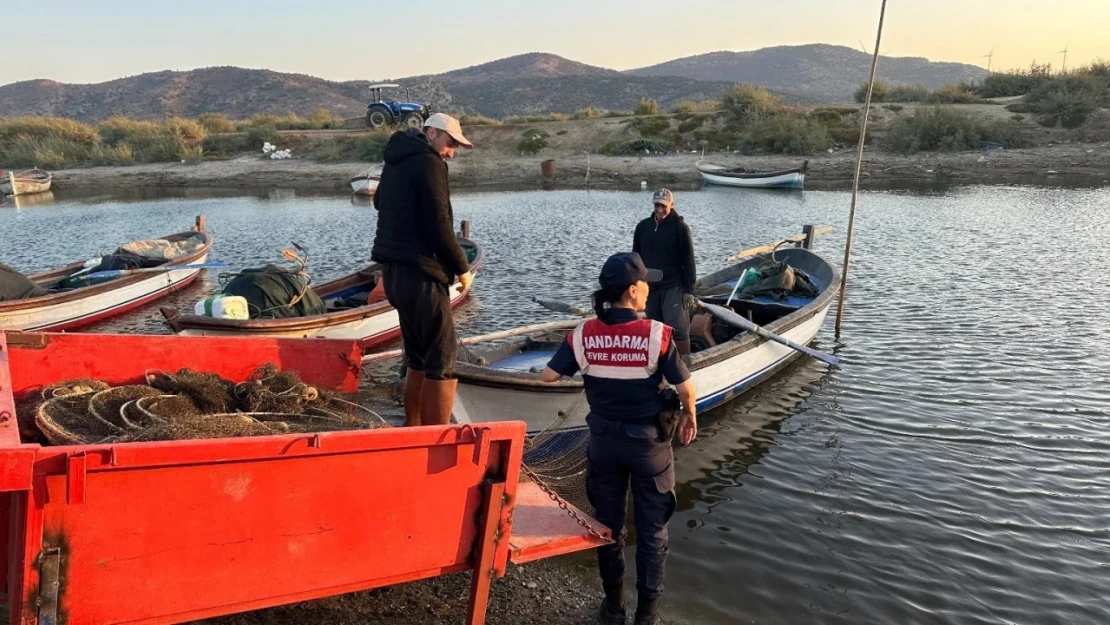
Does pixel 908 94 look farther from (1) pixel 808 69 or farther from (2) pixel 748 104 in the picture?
(1) pixel 808 69

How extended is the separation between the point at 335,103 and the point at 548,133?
75.9 metres

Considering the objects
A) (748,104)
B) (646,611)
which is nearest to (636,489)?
(646,611)

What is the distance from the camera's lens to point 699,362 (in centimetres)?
713

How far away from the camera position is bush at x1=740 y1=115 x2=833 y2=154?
128ft

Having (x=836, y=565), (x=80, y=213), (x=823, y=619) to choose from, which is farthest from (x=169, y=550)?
(x=80, y=213)

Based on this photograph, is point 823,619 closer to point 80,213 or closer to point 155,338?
point 155,338

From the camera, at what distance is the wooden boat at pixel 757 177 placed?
3195 cm

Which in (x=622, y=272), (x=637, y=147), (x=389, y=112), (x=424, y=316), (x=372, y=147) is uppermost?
(x=389, y=112)

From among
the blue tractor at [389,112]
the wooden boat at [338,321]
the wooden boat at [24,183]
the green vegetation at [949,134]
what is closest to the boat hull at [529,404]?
the wooden boat at [338,321]

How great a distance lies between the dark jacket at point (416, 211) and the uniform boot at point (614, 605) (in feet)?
7.02

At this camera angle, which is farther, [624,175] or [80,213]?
[624,175]

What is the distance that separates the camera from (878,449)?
281 inches

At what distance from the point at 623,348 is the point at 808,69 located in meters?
164

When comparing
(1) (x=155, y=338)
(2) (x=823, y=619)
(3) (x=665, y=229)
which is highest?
(3) (x=665, y=229)
